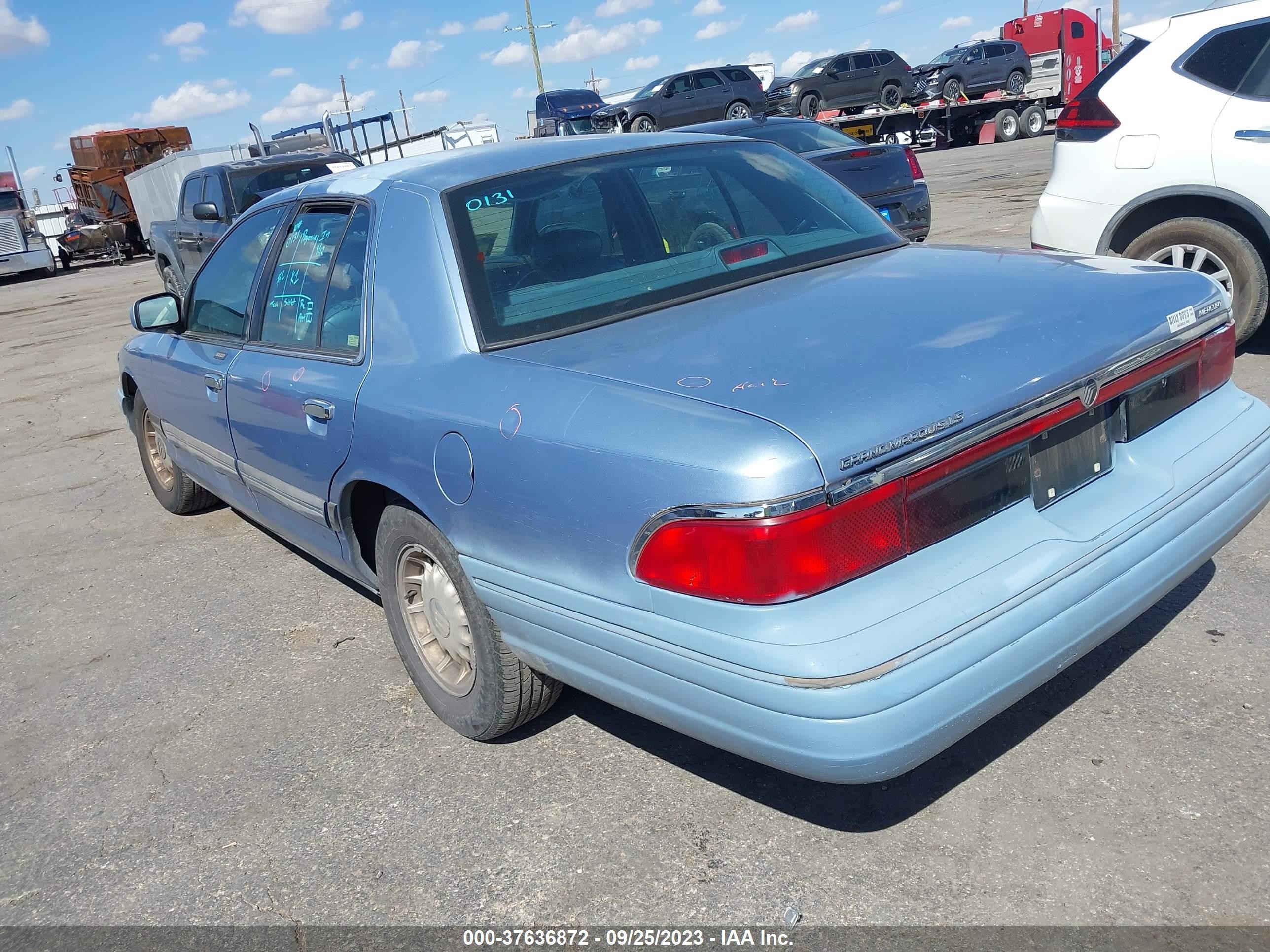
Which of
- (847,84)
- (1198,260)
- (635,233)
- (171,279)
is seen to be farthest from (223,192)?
(847,84)

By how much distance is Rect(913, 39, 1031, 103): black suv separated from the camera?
30.1 meters

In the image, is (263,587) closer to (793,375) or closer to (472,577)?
(472,577)

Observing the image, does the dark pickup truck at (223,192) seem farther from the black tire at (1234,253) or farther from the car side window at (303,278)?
the black tire at (1234,253)

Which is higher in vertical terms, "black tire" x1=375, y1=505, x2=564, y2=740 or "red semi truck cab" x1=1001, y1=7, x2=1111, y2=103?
"red semi truck cab" x1=1001, y1=7, x2=1111, y2=103

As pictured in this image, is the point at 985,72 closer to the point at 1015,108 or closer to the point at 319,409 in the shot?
the point at 1015,108

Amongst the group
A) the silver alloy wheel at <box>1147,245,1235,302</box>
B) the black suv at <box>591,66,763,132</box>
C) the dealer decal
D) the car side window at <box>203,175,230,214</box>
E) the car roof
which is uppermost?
the black suv at <box>591,66,763,132</box>

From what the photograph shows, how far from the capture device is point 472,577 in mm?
2797

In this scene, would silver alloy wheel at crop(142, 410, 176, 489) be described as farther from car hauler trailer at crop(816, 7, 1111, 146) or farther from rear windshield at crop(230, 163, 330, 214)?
car hauler trailer at crop(816, 7, 1111, 146)

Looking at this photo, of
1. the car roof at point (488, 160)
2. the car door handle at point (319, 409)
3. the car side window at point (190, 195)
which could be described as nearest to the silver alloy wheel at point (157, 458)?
the car roof at point (488, 160)

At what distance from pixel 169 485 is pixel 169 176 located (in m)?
18.5

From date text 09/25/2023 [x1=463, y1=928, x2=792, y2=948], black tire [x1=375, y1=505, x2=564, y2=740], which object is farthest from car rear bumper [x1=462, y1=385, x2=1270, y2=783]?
date text 09/25/2023 [x1=463, y1=928, x2=792, y2=948]

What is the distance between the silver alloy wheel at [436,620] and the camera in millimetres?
3090

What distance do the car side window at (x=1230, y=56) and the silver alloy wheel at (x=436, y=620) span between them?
184 inches

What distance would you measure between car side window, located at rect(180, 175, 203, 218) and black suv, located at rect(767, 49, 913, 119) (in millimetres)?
18911
